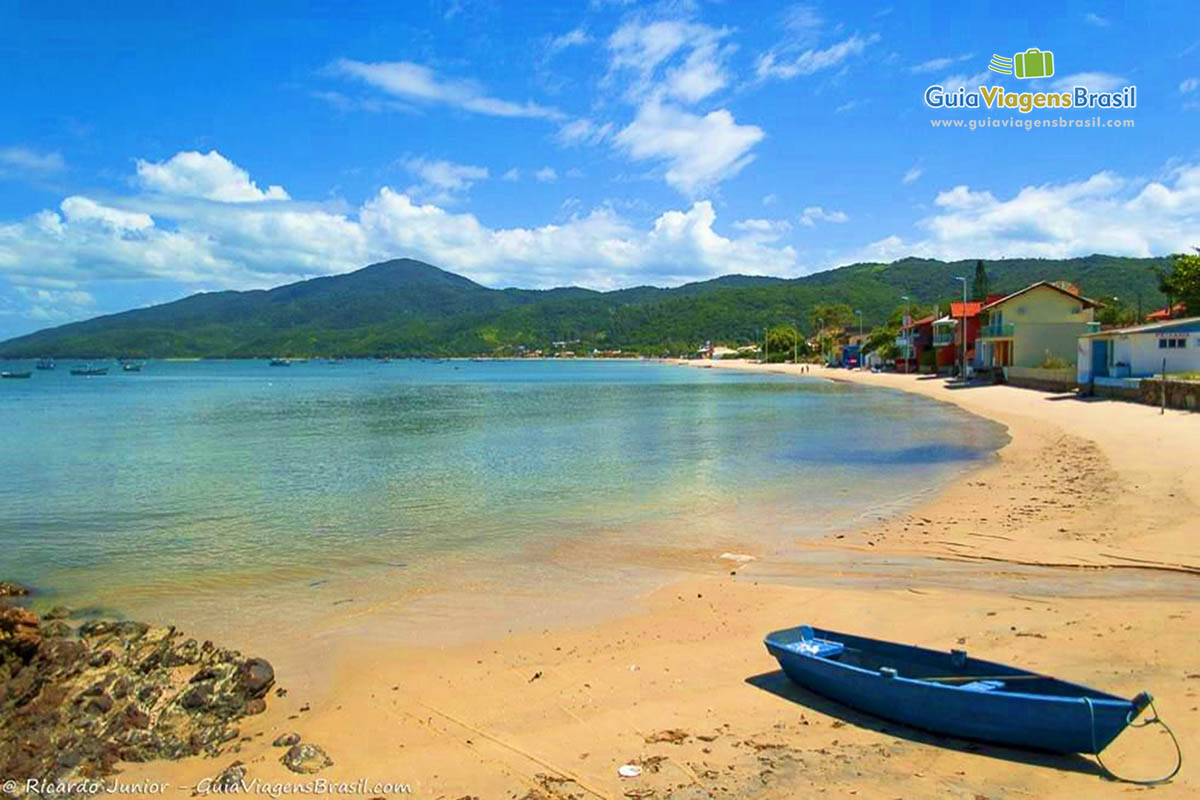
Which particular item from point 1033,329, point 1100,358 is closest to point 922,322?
point 1033,329

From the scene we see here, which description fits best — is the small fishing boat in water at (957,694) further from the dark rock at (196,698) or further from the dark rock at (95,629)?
the dark rock at (95,629)

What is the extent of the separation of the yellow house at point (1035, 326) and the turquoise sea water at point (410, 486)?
54.7ft

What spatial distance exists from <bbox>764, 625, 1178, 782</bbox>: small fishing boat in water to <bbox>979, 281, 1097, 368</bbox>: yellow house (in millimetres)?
52821

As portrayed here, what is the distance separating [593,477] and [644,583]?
11.2 m

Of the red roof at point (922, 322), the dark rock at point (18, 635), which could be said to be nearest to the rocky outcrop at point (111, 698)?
the dark rock at point (18, 635)

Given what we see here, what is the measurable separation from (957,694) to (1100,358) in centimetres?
4385

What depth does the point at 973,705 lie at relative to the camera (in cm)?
667

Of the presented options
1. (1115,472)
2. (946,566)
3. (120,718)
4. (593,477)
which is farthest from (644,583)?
(1115,472)

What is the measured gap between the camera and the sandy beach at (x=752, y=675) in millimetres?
6445

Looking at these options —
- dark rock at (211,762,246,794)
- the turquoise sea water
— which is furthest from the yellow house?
dark rock at (211,762,246,794)

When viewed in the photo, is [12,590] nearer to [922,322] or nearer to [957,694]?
[957,694]

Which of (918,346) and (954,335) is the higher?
(954,335)

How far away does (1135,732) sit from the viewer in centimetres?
673

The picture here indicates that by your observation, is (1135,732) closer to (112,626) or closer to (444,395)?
(112,626)
